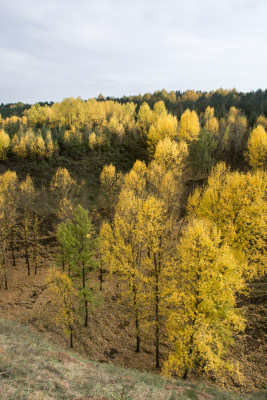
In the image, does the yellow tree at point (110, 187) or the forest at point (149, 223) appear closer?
the forest at point (149, 223)

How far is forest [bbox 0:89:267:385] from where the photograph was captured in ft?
45.4

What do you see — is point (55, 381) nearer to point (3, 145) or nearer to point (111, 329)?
point (111, 329)

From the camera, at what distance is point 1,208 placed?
92.4 ft

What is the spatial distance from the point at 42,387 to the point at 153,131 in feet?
173

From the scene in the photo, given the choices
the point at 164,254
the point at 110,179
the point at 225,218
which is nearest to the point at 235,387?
the point at 164,254

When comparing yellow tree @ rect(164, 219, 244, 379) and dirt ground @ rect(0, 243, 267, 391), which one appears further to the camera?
dirt ground @ rect(0, 243, 267, 391)

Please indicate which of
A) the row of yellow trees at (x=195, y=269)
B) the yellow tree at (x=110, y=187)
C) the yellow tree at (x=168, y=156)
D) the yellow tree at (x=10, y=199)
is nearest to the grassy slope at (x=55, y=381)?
the row of yellow trees at (x=195, y=269)

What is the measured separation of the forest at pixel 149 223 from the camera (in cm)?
1383

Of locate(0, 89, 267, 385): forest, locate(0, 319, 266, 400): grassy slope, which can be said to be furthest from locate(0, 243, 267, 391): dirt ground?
locate(0, 319, 266, 400): grassy slope

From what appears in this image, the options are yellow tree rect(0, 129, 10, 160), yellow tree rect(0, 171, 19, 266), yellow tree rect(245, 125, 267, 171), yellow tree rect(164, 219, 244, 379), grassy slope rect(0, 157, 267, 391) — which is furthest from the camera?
yellow tree rect(0, 129, 10, 160)

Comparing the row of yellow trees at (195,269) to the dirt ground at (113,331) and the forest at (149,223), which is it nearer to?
the forest at (149,223)

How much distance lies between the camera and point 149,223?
51.1 feet

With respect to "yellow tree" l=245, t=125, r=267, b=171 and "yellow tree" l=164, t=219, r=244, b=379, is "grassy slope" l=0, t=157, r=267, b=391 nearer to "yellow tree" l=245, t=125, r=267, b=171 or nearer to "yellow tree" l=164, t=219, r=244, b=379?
"yellow tree" l=164, t=219, r=244, b=379

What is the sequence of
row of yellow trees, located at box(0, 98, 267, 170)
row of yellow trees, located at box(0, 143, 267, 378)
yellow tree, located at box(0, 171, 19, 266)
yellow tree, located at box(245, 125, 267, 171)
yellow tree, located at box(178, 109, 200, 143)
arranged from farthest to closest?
row of yellow trees, located at box(0, 98, 267, 170) < yellow tree, located at box(178, 109, 200, 143) < yellow tree, located at box(245, 125, 267, 171) < yellow tree, located at box(0, 171, 19, 266) < row of yellow trees, located at box(0, 143, 267, 378)
